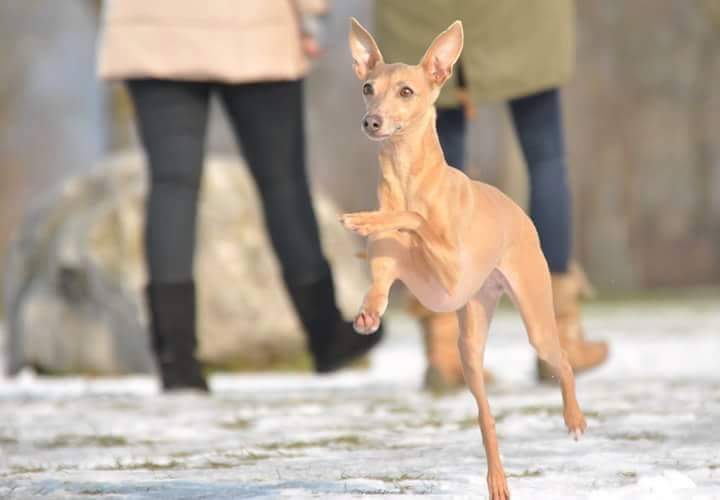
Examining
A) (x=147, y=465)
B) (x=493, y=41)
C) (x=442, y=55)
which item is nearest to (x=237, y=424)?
(x=147, y=465)

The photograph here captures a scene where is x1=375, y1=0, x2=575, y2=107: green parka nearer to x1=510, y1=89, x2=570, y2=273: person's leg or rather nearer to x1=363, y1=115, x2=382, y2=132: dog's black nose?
x1=510, y1=89, x2=570, y2=273: person's leg

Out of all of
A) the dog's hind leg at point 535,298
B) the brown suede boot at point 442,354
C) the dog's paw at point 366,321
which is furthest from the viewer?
the brown suede boot at point 442,354

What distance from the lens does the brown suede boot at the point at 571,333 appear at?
4512 millimetres

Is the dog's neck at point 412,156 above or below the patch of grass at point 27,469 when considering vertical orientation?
above

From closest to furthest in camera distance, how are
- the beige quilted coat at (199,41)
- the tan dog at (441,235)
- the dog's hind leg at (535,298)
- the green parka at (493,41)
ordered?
the tan dog at (441,235), the dog's hind leg at (535,298), the green parka at (493,41), the beige quilted coat at (199,41)

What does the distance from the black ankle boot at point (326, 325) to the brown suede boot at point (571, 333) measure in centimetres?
57

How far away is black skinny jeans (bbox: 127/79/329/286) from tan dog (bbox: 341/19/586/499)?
2170mm

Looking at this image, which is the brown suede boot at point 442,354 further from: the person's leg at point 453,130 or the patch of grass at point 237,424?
the patch of grass at point 237,424

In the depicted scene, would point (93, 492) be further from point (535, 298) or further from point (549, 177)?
point (549, 177)

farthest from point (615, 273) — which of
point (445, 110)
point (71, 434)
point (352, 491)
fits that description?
point (352, 491)

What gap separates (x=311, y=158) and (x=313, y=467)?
53.4ft

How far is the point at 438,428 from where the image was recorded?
11.7 feet

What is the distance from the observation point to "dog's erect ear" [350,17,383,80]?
2.42 m

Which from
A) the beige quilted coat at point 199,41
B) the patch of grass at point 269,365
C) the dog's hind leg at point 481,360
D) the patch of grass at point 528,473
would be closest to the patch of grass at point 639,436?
the patch of grass at point 528,473
